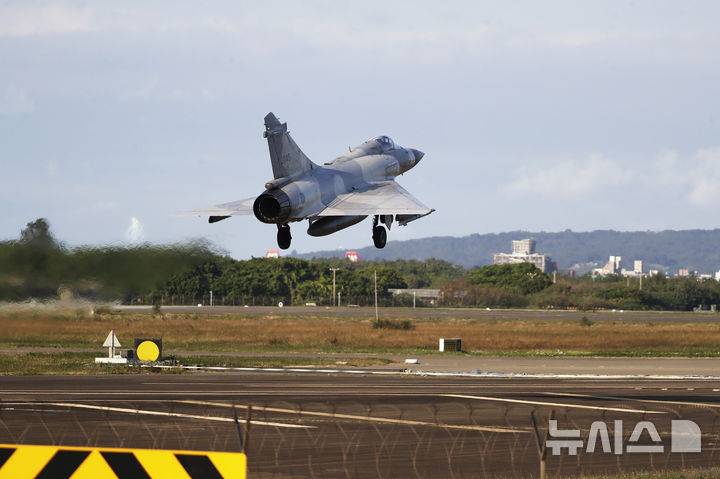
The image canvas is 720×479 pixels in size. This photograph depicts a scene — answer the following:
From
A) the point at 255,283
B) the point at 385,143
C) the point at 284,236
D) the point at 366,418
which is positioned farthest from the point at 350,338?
the point at 255,283

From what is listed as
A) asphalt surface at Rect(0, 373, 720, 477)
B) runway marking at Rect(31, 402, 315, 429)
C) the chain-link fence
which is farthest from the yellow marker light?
runway marking at Rect(31, 402, 315, 429)

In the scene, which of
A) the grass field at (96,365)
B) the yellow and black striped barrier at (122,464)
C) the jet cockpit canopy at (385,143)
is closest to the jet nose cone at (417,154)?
the jet cockpit canopy at (385,143)

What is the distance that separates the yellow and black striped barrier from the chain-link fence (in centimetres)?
484

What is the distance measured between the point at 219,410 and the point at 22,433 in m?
6.80

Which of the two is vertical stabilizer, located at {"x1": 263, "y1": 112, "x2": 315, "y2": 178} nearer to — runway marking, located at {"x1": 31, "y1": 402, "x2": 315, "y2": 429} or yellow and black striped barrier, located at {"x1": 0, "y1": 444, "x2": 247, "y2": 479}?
runway marking, located at {"x1": 31, "y1": 402, "x2": 315, "y2": 429}

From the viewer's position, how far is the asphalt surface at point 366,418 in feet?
66.9

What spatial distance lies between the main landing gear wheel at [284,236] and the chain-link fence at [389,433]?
197 inches

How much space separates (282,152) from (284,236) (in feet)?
9.99

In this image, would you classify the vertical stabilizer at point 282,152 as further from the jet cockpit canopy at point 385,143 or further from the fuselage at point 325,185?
the jet cockpit canopy at point 385,143

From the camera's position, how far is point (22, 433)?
23.2 meters

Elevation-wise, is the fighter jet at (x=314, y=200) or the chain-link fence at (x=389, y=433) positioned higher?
the fighter jet at (x=314, y=200)

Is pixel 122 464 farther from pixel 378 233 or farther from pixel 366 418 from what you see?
pixel 378 233

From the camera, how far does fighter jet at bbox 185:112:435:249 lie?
32.3m

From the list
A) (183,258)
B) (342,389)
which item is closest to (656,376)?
(342,389)
